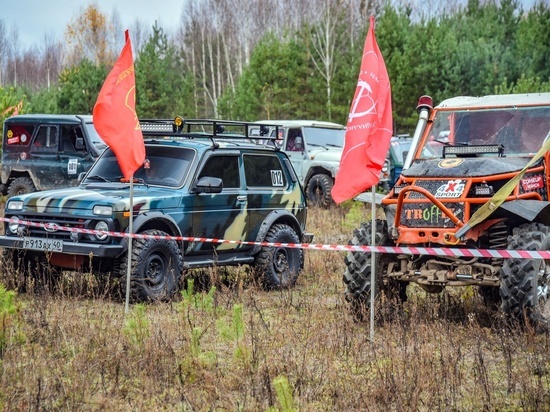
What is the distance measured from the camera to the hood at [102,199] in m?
Result: 9.16

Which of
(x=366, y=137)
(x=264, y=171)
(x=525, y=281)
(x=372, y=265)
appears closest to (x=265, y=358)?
(x=372, y=265)

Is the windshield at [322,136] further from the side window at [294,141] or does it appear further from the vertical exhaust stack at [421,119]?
the vertical exhaust stack at [421,119]

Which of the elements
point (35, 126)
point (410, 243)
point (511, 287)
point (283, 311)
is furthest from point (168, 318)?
point (35, 126)

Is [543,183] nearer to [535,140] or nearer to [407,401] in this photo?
[535,140]

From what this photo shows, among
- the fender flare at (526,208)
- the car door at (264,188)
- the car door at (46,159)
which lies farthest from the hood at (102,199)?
the car door at (46,159)

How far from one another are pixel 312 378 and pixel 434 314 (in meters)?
2.33

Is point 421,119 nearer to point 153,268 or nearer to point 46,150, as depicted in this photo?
point 153,268

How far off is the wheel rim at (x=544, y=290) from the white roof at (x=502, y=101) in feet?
6.05

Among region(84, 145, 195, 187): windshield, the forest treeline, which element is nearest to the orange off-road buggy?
region(84, 145, 195, 187): windshield

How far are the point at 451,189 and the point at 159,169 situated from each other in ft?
11.7

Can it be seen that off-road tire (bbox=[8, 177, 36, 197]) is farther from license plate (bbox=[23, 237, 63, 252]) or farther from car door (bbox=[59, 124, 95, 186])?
license plate (bbox=[23, 237, 63, 252])

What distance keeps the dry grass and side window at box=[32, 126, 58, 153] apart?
8.42 m

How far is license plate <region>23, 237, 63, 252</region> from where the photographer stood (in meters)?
9.10

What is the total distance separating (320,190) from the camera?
20.0 m
